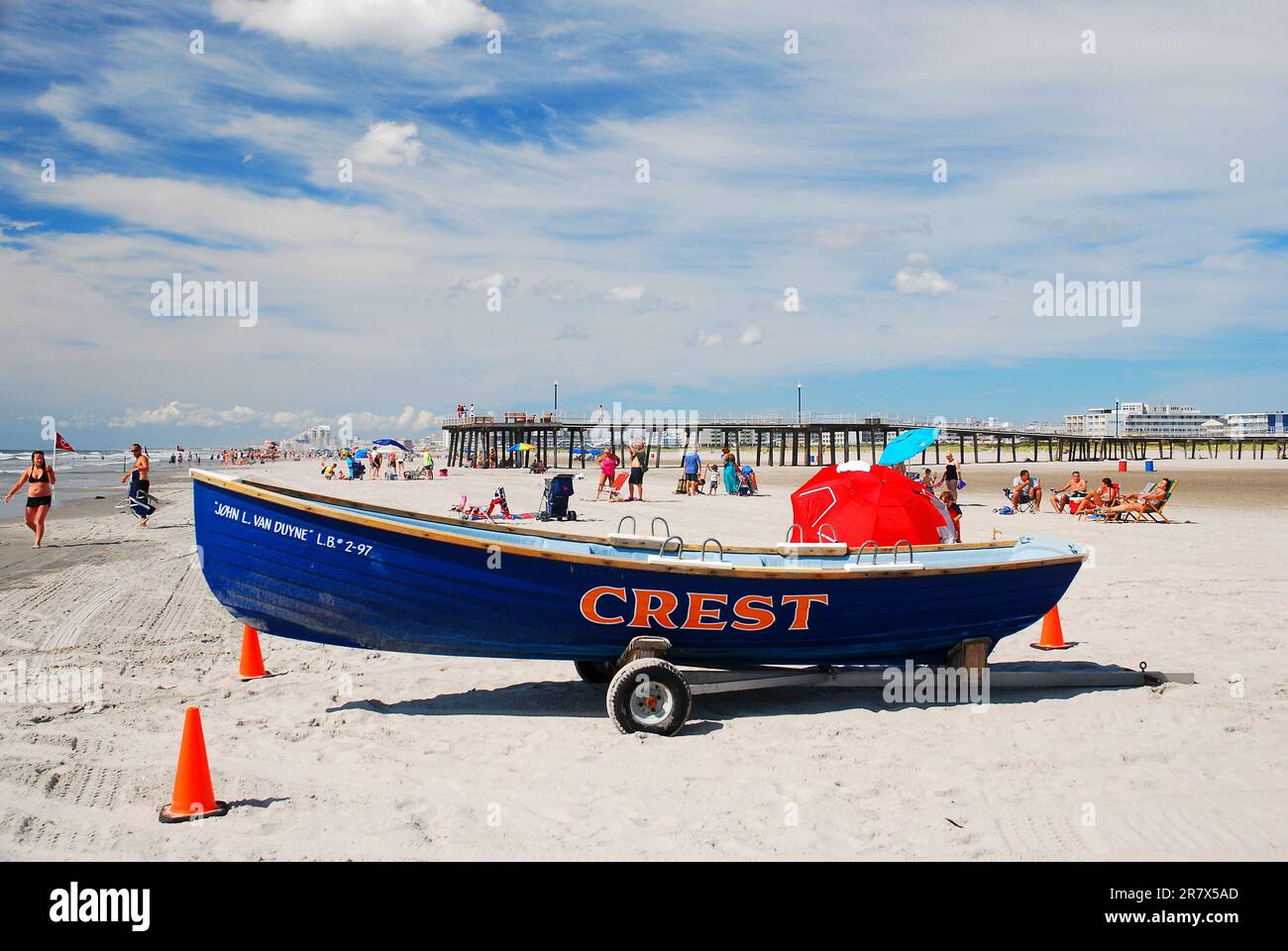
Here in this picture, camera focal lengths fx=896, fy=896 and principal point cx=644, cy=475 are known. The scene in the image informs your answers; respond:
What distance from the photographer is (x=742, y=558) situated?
743 cm

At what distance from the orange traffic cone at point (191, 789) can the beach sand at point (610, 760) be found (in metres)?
0.10

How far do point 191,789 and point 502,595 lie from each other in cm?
215

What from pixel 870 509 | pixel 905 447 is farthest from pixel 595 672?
pixel 905 447

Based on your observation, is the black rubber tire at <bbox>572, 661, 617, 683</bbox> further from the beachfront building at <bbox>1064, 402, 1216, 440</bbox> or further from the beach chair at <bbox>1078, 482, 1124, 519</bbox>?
the beachfront building at <bbox>1064, 402, 1216, 440</bbox>

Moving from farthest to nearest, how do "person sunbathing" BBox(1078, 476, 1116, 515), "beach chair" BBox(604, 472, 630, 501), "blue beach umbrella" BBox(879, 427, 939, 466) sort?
"beach chair" BBox(604, 472, 630, 501), "person sunbathing" BBox(1078, 476, 1116, 515), "blue beach umbrella" BBox(879, 427, 939, 466)

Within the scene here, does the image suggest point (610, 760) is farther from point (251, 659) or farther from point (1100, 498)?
point (1100, 498)

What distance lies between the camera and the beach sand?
449 cm

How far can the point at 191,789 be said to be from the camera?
4.69 meters

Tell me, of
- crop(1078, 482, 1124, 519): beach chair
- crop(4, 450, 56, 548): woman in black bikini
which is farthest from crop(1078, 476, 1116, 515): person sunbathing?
crop(4, 450, 56, 548): woman in black bikini

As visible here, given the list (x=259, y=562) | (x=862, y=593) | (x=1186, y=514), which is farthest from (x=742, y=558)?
(x=1186, y=514)

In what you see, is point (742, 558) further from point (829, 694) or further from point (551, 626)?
point (551, 626)

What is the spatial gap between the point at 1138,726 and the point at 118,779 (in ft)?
21.4

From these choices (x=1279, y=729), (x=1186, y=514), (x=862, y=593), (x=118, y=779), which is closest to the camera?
(x=118, y=779)

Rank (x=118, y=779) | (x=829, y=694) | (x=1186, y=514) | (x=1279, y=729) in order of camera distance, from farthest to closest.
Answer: (x=1186, y=514)
(x=829, y=694)
(x=1279, y=729)
(x=118, y=779)
